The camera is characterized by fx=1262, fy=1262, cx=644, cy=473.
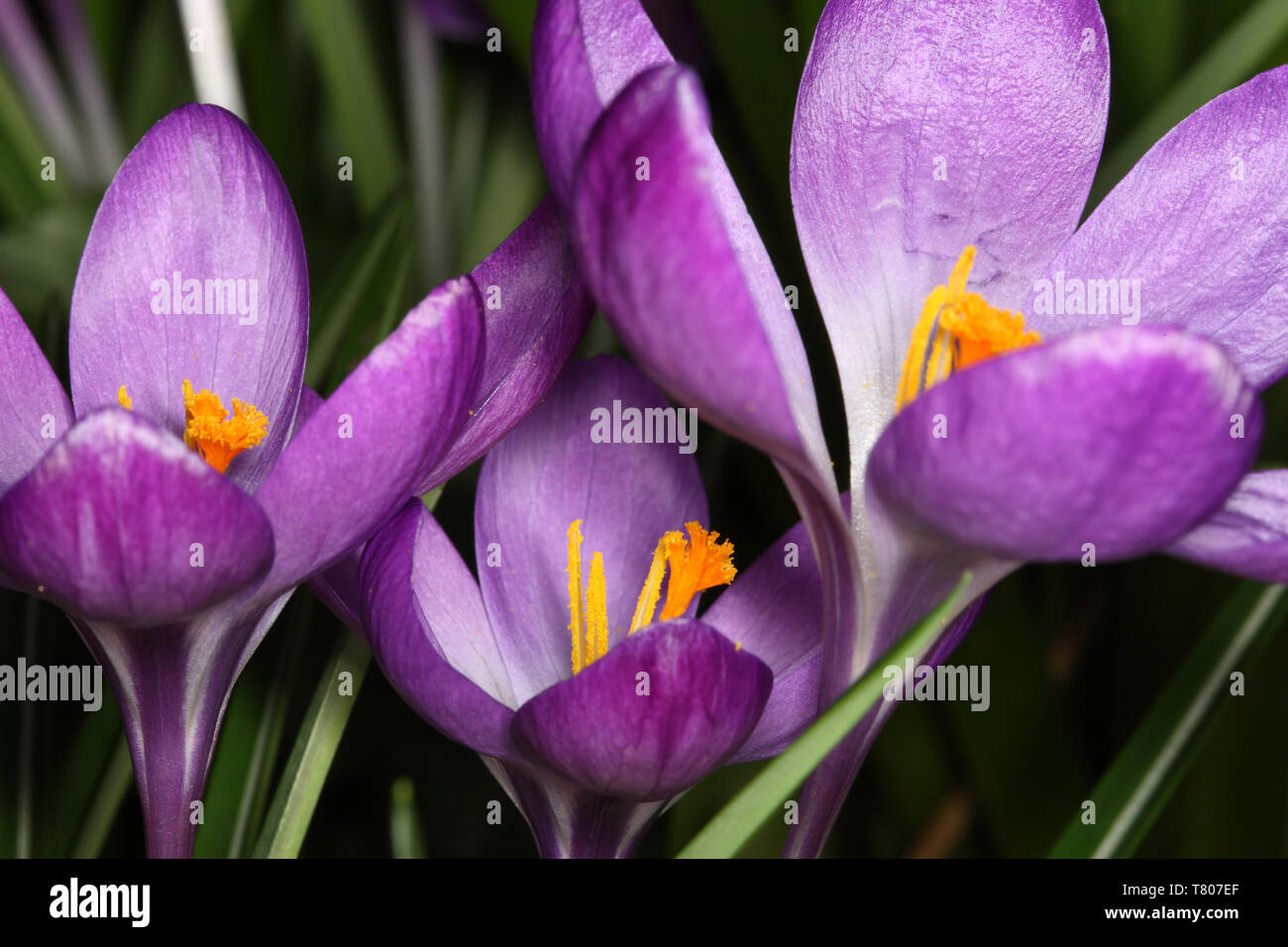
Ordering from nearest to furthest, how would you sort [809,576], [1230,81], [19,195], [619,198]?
1. [619,198]
2. [809,576]
3. [1230,81]
4. [19,195]

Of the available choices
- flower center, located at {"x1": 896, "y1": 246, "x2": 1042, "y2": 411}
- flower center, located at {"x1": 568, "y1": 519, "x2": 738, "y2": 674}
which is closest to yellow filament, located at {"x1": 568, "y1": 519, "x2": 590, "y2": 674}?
flower center, located at {"x1": 568, "y1": 519, "x2": 738, "y2": 674}

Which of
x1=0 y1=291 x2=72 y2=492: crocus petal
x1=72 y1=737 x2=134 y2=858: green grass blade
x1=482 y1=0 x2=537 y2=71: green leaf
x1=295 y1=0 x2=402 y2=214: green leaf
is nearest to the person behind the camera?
x1=0 y1=291 x2=72 y2=492: crocus petal

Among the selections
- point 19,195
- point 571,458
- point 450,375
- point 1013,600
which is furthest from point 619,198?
point 19,195

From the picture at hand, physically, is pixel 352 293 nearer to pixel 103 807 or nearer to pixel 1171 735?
pixel 103 807

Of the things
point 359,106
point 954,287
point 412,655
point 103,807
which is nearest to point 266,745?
→ point 103,807

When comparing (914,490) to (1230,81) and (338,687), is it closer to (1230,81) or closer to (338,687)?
(338,687)

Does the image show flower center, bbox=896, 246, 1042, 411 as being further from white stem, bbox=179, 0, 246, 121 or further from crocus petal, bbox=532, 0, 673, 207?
white stem, bbox=179, 0, 246, 121
